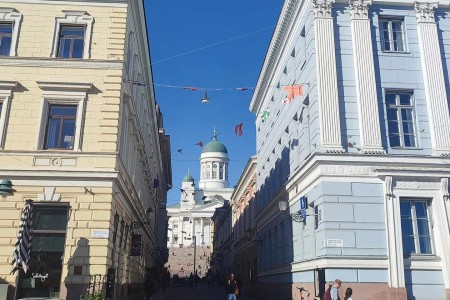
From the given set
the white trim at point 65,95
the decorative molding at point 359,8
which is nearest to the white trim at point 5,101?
the white trim at point 65,95

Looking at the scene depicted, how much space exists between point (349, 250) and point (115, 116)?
31.9ft

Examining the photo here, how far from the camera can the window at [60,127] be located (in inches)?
677

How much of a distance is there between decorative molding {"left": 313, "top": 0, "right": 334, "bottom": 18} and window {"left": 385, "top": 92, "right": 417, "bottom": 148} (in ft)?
13.3

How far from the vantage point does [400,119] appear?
18.4 meters

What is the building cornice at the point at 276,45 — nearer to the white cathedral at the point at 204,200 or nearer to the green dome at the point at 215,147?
the white cathedral at the point at 204,200

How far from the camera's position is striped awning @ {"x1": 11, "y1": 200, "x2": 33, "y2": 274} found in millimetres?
14602

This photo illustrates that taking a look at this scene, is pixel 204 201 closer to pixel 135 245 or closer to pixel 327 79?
pixel 135 245

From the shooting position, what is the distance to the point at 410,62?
62.7 feet

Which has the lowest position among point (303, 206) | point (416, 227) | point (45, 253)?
point (45, 253)

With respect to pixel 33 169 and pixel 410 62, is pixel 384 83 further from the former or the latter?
pixel 33 169

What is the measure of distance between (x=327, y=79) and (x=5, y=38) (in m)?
12.6

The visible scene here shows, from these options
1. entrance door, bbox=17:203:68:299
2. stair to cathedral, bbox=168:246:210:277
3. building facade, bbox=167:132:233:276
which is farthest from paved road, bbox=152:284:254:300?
building facade, bbox=167:132:233:276

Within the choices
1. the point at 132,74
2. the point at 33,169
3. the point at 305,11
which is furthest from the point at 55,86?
the point at 305,11

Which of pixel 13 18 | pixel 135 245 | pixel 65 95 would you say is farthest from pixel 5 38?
pixel 135 245
